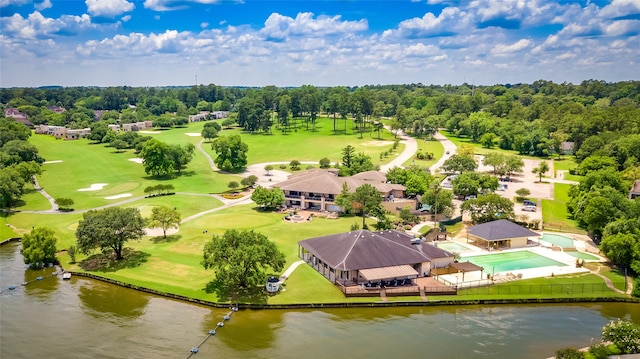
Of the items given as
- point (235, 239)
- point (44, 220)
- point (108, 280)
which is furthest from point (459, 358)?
point (44, 220)

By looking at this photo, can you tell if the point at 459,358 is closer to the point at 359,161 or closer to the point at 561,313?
the point at 561,313

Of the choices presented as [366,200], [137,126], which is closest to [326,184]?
[366,200]

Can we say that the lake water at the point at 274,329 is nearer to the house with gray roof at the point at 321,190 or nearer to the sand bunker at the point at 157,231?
the sand bunker at the point at 157,231

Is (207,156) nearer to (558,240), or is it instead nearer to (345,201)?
(345,201)

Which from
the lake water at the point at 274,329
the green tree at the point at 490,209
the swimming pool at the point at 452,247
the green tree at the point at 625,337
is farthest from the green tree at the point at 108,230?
the green tree at the point at 625,337

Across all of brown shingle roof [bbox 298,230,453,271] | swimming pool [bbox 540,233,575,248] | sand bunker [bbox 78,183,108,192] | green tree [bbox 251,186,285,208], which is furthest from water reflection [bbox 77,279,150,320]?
swimming pool [bbox 540,233,575,248]
